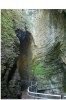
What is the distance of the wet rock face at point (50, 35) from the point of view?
424 centimetres

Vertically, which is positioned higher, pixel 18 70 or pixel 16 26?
pixel 16 26

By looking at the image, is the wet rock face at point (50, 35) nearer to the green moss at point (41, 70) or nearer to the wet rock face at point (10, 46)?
the green moss at point (41, 70)

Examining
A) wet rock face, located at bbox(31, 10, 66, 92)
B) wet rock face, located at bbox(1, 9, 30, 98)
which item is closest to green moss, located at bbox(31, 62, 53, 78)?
wet rock face, located at bbox(31, 10, 66, 92)

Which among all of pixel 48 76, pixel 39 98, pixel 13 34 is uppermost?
pixel 13 34

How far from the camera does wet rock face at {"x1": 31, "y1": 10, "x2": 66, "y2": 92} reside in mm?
4242

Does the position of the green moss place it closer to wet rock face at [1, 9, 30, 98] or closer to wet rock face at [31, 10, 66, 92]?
wet rock face at [31, 10, 66, 92]

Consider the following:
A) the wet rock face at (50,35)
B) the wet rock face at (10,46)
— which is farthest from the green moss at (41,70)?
the wet rock face at (10,46)

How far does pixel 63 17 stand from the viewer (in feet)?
14.2

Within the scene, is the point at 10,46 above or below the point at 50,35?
below

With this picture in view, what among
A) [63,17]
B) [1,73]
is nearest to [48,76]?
[1,73]

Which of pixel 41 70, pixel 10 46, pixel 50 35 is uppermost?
pixel 50 35

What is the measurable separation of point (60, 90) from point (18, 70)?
763 mm

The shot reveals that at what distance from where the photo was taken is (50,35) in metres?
4.29
